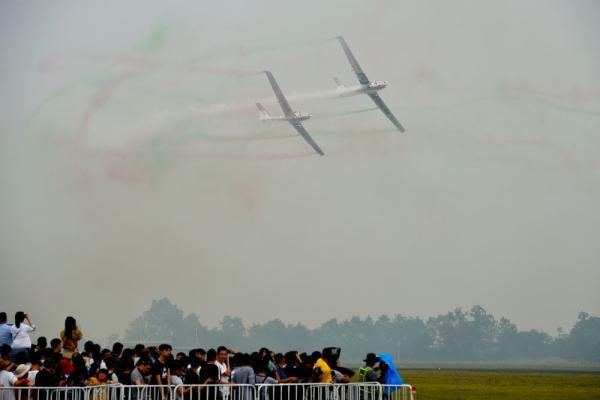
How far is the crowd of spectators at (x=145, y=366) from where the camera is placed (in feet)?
77.6

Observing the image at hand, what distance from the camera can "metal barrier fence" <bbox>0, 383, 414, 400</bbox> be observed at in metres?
22.2

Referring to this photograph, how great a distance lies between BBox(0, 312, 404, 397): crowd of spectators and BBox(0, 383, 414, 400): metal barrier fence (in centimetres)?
23

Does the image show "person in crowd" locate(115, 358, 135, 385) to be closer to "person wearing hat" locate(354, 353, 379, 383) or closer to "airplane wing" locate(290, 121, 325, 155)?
"person wearing hat" locate(354, 353, 379, 383)

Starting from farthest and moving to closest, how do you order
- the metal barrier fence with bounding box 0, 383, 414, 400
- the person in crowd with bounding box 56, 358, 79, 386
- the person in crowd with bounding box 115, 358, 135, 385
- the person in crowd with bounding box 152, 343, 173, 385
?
the person in crowd with bounding box 115, 358, 135, 385
the person in crowd with bounding box 152, 343, 173, 385
the person in crowd with bounding box 56, 358, 79, 386
the metal barrier fence with bounding box 0, 383, 414, 400

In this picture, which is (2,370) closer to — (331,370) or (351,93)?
(331,370)

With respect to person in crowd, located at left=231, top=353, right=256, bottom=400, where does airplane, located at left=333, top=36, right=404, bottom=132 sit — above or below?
above

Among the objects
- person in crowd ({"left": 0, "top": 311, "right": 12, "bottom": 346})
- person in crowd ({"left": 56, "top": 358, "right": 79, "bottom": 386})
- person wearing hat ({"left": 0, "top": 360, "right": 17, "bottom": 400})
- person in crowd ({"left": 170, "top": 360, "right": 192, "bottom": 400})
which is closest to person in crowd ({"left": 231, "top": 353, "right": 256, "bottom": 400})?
person in crowd ({"left": 170, "top": 360, "right": 192, "bottom": 400})

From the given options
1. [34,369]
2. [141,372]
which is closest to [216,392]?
[141,372]

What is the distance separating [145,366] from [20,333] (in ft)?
19.1

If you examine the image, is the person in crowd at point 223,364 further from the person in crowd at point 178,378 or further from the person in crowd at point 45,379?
the person in crowd at point 45,379

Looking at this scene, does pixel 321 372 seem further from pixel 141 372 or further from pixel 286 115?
pixel 286 115

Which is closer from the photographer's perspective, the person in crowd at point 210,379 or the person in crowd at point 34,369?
the person in crowd at point 210,379

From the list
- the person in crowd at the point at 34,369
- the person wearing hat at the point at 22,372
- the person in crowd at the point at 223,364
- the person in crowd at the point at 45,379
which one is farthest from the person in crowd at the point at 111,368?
the person in crowd at the point at 223,364

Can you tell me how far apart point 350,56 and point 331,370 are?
68.2m
